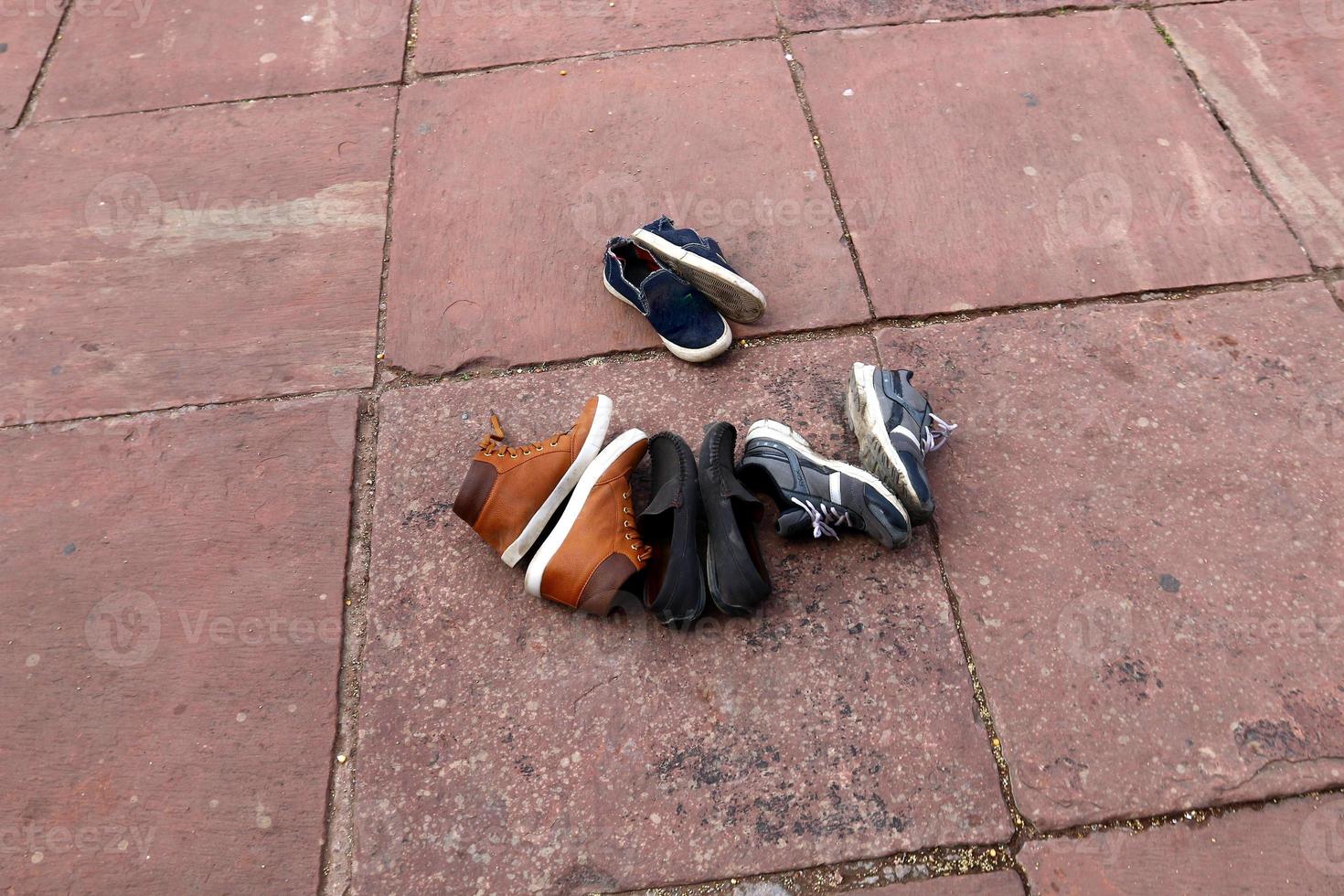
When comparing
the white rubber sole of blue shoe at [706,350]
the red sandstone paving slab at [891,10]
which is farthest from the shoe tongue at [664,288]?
the red sandstone paving slab at [891,10]

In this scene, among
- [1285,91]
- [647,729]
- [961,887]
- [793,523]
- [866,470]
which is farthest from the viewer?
[1285,91]

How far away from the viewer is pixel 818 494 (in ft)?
6.64

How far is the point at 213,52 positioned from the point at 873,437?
2.90 meters

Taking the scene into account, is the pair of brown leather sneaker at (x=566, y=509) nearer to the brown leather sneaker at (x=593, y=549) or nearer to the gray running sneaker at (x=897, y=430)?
the brown leather sneaker at (x=593, y=549)

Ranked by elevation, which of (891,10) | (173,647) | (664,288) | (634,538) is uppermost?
(891,10)

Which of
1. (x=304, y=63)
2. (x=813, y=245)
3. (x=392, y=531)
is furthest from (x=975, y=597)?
(x=304, y=63)

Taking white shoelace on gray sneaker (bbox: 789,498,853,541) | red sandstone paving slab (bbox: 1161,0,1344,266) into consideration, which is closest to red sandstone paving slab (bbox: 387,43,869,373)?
white shoelace on gray sneaker (bbox: 789,498,853,541)

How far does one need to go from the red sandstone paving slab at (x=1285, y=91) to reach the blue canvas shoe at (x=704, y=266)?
1.66m

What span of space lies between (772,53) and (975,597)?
2.10 meters

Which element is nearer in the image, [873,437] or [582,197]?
[873,437]

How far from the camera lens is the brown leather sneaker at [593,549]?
1939 millimetres


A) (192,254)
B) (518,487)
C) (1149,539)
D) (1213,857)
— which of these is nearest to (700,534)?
(518,487)

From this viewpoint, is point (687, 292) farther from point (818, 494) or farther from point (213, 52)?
point (213, 52)

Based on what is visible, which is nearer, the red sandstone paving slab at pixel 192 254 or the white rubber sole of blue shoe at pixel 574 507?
the white rubber sole of blue shoe at pixel 574 507
